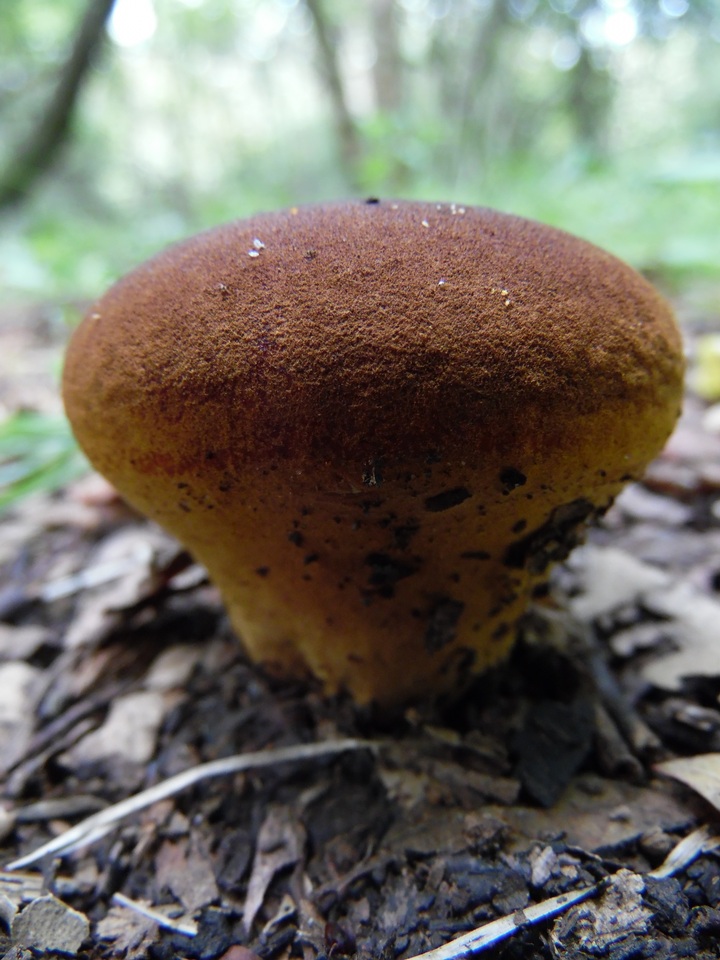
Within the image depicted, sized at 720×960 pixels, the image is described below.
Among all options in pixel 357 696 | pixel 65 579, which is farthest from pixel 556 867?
pixel 65 579

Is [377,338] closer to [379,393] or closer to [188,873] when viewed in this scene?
[379,393]

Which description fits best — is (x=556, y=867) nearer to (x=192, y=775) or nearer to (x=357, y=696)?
(x=357, y=696)

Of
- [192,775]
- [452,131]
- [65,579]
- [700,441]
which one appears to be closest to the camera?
[192,775]

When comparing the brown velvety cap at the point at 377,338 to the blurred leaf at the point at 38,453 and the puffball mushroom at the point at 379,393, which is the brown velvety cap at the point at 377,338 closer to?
the puffball mushroom at the point at 379,393

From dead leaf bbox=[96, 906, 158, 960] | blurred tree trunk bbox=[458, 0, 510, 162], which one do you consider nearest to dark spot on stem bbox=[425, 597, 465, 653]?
dead leaf bbox=[96, 906, 158, 960]

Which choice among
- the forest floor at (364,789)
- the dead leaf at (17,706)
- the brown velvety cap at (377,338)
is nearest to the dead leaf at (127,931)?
the forest floor at (364,789)
